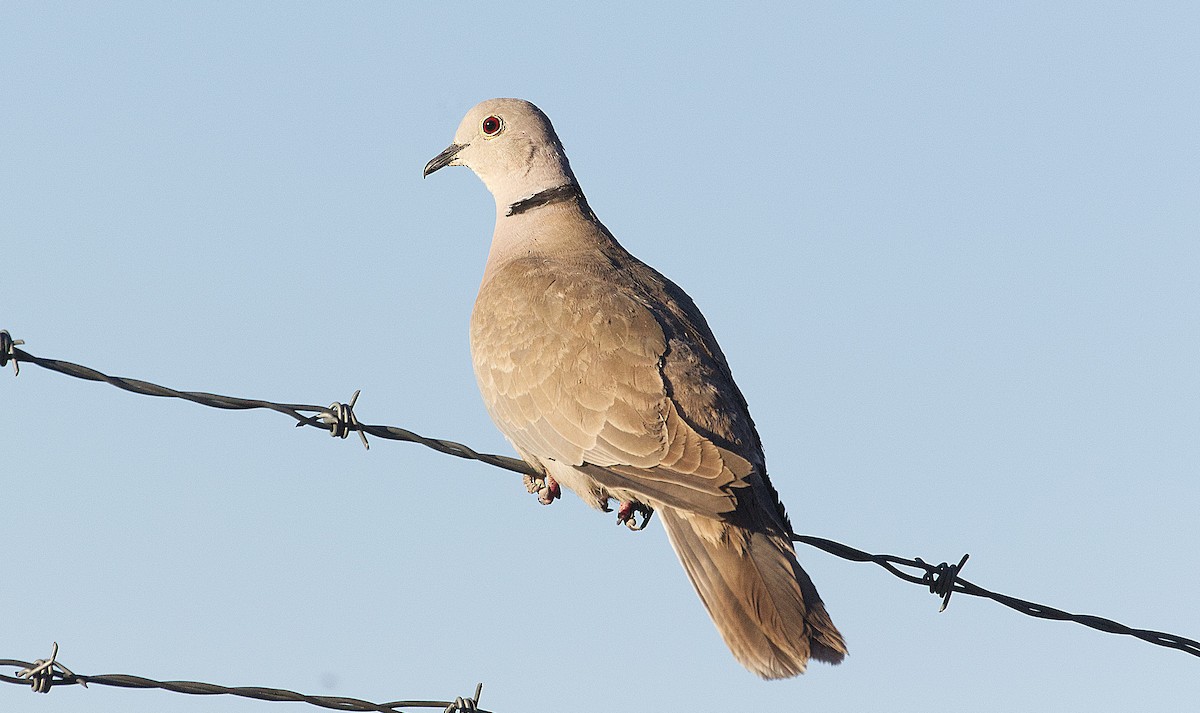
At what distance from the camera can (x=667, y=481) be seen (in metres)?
5.27

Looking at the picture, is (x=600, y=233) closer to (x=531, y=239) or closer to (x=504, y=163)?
(x=531, y=239)

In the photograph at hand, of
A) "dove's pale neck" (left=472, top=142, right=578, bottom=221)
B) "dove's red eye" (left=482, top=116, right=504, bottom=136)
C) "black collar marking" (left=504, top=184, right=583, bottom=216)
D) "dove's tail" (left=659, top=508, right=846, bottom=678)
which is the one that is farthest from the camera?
"dove's red eye" (left=482, top=116, right=504, bottom=136)

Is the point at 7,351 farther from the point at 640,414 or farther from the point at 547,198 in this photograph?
the point at 547,198

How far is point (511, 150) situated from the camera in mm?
7711

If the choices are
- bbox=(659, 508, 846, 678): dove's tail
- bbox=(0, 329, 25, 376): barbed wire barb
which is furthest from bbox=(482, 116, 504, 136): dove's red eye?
bbox=(0, 329, 25, 376): barbed wire barb

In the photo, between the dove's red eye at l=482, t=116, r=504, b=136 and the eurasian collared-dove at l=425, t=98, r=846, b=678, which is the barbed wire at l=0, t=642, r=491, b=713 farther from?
the dove's red eye at l=482, t=116, r=504, b=136

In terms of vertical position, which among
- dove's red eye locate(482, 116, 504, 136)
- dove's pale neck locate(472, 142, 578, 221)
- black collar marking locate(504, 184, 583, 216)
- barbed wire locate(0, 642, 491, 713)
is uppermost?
dove's red eye locate(482, 116, 504, 136)

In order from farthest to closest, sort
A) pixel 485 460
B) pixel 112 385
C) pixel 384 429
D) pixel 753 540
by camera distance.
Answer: pixel 753 540, pixel 485 460, pixel 384 429, pixel 112 385

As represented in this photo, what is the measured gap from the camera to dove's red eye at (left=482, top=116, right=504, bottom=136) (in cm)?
781

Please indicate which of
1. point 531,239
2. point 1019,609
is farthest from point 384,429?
point 531,239

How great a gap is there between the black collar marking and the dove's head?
0.06 metres

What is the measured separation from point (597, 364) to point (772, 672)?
142 centimetres

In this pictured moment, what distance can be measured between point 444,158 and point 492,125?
1.28ft

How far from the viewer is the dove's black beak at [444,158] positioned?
8.02 meters
